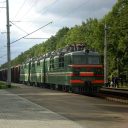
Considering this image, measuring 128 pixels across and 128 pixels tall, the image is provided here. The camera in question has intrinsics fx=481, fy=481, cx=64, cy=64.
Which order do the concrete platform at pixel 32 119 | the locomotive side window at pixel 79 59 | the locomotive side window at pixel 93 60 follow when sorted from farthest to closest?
the locomotive side window at pixel 93 60, the locomotive side window at pixel 79 59, the concrete platform at pixel 32 119

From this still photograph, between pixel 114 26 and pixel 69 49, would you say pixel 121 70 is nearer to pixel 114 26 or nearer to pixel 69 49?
pixel 114 26

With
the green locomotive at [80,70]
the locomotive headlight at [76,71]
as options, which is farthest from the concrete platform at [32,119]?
the green locomotive at [80,70]

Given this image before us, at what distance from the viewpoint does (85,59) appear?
3350 centimetres

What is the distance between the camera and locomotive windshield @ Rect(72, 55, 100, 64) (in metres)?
33.1

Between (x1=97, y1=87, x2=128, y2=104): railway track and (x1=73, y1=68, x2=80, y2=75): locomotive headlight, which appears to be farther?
(x1=73, y1=68, x2=80, y2=75): locomotive headlight

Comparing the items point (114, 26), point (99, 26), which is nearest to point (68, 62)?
point (114, 26)

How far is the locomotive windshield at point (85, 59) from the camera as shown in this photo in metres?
33.1

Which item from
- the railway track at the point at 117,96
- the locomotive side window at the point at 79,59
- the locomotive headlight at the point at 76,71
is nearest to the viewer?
the railway track at the point at 117,96

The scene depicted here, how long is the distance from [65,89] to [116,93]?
7.12 m

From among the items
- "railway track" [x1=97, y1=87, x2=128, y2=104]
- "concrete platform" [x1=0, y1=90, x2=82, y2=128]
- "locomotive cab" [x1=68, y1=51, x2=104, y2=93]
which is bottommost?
"concrete platform" [x1=0, y1=90, x2=82, y2=128]

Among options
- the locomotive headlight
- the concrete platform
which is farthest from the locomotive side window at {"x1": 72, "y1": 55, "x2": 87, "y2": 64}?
the concrete platform

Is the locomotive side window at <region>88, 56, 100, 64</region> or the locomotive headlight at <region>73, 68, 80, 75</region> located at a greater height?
the locomotive side window at <region>88, 56, 100, 64</region>

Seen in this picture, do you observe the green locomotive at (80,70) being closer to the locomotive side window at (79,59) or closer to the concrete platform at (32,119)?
the locomotive side window at (79,59)

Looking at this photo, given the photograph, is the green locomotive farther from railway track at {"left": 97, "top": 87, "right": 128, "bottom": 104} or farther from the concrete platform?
the concrete platform
